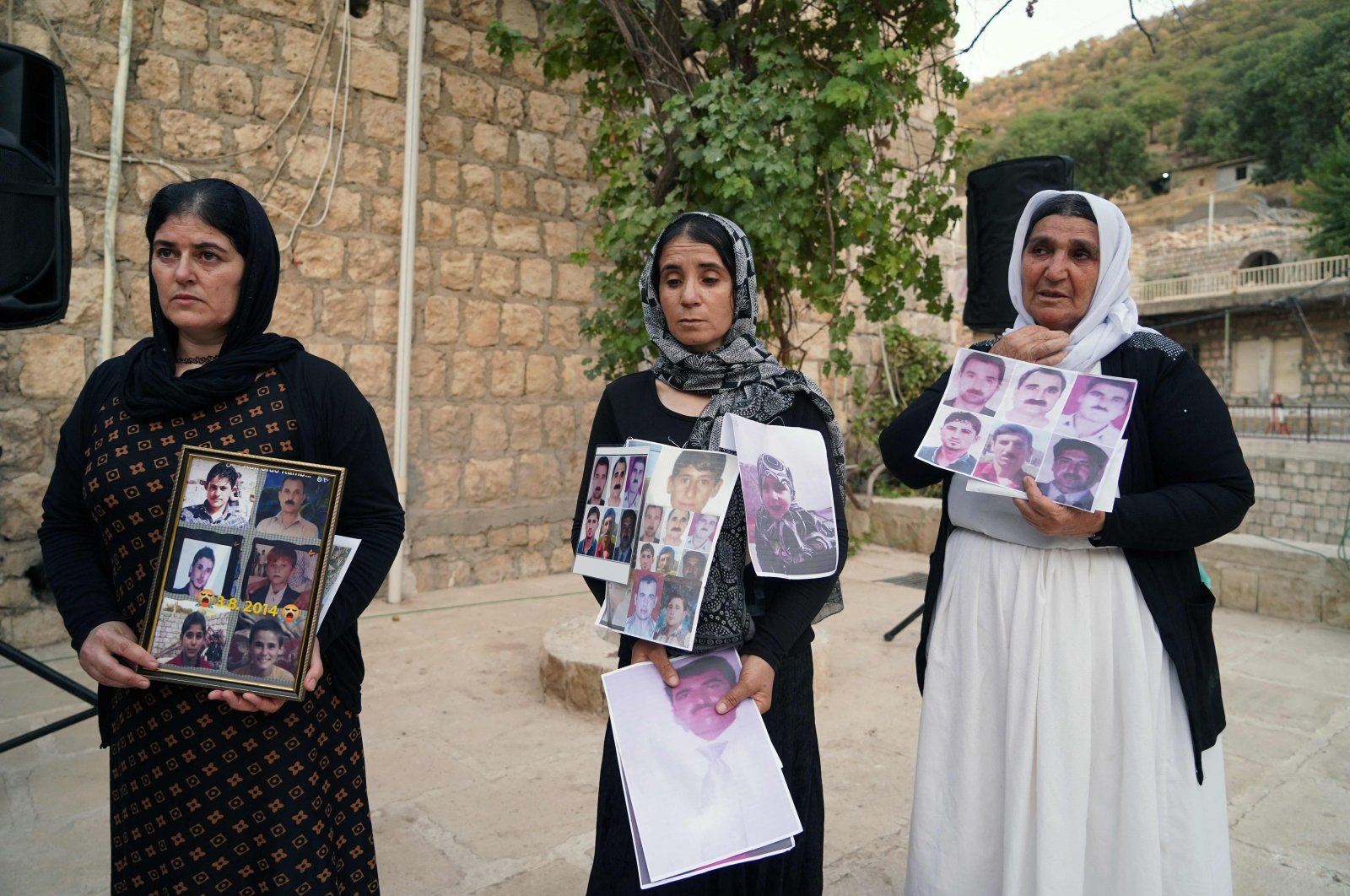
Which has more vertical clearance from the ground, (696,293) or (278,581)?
(696,293)

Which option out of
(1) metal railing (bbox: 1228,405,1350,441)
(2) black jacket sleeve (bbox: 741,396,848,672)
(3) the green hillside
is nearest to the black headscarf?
(2) black jacket sleeve (bbox: 741,396,848,672)

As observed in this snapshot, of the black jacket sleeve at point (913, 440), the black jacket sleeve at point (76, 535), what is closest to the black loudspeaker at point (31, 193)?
the black jacket sleeve at point (76, 535)

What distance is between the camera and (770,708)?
175cm

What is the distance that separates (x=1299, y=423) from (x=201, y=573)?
30.2 metres

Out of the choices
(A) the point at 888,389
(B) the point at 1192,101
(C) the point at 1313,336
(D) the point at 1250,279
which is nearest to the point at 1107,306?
(A) the point at 888,389

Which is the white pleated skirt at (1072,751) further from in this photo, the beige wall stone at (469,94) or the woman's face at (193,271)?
the beige wall stone at (469,94)

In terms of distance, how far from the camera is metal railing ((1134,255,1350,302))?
101 feet

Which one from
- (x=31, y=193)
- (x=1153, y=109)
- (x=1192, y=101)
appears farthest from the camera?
(x=1153, y=109)

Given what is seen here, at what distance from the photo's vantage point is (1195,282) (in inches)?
1484

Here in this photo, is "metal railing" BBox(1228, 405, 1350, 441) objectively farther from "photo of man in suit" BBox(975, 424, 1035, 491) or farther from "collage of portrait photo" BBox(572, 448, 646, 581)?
"collage of portrait photo" BBox(572, 448, 646, 581)

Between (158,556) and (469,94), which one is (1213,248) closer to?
(469,94)

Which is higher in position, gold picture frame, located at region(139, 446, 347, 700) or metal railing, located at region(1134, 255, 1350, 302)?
metal railing, located at region(1134, 255, 1350, 302)

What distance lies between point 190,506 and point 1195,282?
43466mm

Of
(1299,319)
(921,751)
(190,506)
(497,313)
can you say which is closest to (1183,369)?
(921,751)
